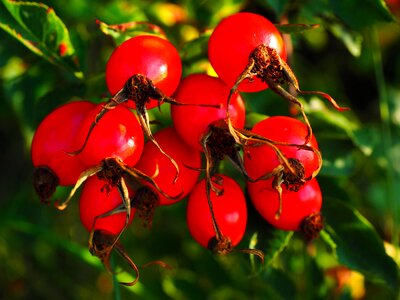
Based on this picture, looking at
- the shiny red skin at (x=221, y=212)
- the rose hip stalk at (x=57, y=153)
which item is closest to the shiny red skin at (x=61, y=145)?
the rose hip stalk at (x=57, y=153)

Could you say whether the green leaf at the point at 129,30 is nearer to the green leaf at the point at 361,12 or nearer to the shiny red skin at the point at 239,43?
the shiny red skin at the point at 239,43

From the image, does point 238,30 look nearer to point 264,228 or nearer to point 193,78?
point 193,78

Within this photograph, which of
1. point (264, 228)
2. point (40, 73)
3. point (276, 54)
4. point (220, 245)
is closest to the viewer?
point (276, 54)

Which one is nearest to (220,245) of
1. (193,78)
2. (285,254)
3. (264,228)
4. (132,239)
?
(264,228)

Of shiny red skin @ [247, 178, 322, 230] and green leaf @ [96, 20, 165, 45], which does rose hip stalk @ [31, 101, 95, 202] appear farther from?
shiny red skin @ [247, 178, 322, 230]

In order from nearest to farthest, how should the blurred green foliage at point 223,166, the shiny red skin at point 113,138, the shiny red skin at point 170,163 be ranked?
the shiny red skin at point 113,138
the shiny red skin at point 170,163
the blurred green foliage at point 223,166

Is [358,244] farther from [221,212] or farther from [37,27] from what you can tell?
[37,27]

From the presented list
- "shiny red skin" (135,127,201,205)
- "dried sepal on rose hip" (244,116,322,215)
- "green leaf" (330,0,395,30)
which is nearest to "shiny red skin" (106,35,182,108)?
"shiny red skin" (135,127,201,205)
